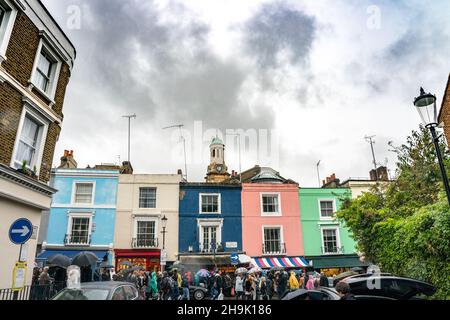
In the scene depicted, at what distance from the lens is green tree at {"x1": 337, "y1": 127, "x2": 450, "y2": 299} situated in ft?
30.4

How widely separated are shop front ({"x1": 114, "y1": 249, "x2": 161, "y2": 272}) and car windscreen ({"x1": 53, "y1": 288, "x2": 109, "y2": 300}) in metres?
16.3

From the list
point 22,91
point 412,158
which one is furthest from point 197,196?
point 22,91

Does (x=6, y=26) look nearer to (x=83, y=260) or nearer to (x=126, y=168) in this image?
(x=83, y=260)

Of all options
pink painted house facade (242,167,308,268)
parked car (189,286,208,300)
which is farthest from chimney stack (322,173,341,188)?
parked car (189,286,208,300)

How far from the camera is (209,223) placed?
78.4ft

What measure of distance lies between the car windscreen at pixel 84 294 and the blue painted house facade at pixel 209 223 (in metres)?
16.1

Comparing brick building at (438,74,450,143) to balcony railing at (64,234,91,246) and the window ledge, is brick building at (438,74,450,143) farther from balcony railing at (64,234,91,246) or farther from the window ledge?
balcony railing at (64,234,91,246)

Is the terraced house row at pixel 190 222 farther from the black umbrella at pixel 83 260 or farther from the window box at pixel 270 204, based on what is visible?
the black umbrella at pixel 83 260

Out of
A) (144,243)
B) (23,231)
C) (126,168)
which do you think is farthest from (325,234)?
(23,231)

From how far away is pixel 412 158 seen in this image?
59.5 ft

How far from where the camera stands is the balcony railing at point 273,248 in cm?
2366

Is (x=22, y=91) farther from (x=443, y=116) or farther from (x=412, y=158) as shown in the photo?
(x=412, y=158)

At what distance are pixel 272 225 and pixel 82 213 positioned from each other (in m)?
14.2
